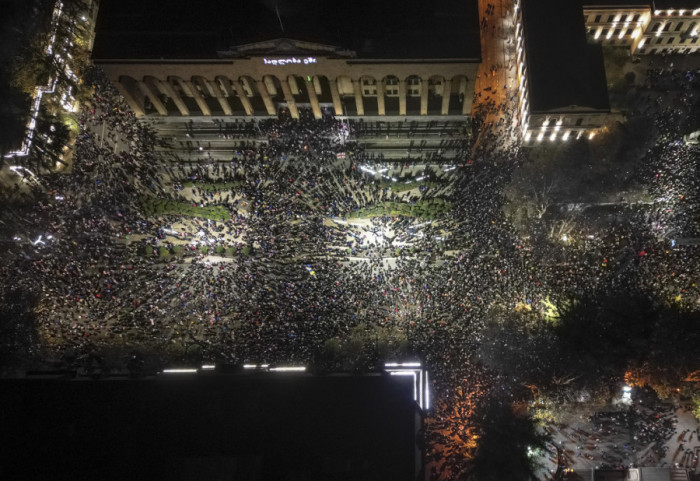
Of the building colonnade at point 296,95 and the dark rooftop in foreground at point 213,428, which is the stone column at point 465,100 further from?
the dark rooftop in foreground at point 213,428

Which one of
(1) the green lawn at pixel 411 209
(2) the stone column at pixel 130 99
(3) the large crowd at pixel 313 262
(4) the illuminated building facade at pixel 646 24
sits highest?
(4) the illuminated building facade at pixel 646 24

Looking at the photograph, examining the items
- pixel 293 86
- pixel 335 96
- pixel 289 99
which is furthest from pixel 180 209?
pixel 335 96

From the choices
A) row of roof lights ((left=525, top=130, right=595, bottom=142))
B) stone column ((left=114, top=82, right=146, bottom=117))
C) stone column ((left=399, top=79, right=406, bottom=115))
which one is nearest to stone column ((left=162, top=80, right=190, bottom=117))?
stone column ((left=114, top=82, right=146, bottom=117))

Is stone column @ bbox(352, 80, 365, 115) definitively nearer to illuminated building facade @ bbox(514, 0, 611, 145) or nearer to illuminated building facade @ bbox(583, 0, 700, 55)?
illuminated building facade @ bbox(514, 0, 611, 145)

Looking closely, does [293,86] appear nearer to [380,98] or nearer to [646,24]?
[380,98]

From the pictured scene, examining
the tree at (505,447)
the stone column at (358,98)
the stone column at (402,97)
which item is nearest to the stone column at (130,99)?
the stone column at (358,98)

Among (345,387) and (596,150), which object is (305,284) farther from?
(596,150)
